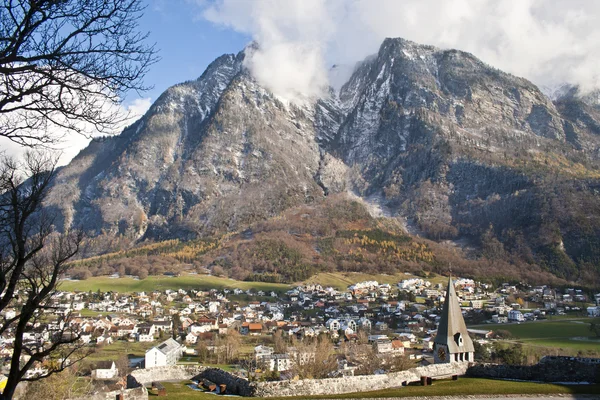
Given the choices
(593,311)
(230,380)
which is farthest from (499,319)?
(230,380)

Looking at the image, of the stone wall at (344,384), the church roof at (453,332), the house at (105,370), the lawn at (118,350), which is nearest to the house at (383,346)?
the church roof at (453,332)

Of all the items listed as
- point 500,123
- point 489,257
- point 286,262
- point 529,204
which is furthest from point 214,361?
point 500,123

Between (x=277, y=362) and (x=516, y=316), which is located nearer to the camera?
(x=277, y=362)

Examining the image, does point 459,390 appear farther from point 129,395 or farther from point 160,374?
point 160,374

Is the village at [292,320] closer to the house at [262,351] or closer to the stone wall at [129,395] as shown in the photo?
the house at [262,351]

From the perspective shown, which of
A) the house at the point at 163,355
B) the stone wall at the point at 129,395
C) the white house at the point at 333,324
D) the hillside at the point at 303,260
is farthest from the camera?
the hillside at the point at 303,260

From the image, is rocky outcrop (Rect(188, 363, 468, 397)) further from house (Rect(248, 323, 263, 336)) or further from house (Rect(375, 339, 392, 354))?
house (Rect(248, 323, 263, 336))

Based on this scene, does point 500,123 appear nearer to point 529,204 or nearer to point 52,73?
point 529,204

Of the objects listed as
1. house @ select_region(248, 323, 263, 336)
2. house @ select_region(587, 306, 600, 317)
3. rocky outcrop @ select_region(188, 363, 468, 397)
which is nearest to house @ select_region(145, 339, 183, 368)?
house @ select_region(248, 323, 263, 336)
